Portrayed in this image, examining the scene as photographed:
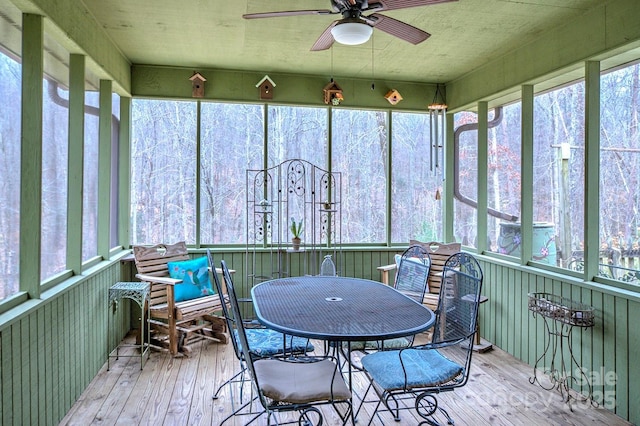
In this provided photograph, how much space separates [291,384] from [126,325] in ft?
9.21

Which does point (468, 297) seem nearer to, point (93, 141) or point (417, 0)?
point (417, 0)

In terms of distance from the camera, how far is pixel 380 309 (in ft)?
8.48

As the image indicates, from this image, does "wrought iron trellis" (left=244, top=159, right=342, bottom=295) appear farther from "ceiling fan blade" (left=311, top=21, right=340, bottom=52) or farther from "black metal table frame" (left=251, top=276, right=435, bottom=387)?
"ceiling fan blade" (left=311, top=21, right=340, bottom=52)

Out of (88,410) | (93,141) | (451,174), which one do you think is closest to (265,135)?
(93,141)

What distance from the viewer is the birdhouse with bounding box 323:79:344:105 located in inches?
186

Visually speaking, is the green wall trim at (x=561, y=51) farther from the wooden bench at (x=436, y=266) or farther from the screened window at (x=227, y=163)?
the screened window at (x=227, y=163)

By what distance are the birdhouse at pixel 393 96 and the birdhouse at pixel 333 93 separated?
0.54 meters

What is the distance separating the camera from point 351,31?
2.30m

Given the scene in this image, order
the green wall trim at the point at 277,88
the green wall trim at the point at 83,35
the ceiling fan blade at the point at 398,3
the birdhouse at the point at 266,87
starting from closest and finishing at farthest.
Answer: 1. the ceiling fan blade at the point at 398,3
2. the green wall trim at the point at 83,35
3. the green wall trim at the point at 277,88
4. the birdhouse at the point at 266,87

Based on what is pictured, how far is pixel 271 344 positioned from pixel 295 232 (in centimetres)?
206

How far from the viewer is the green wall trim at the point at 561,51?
2.90 m

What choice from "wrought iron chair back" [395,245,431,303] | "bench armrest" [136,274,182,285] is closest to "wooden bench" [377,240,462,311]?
"wrought iron chair back" [395,245,431,303]

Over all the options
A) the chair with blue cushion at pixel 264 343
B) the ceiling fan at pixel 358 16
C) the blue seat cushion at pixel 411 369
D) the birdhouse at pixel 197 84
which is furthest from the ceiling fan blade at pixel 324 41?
the birdhouse at pixel 197 84

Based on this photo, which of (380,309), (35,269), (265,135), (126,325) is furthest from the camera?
(265,135)
